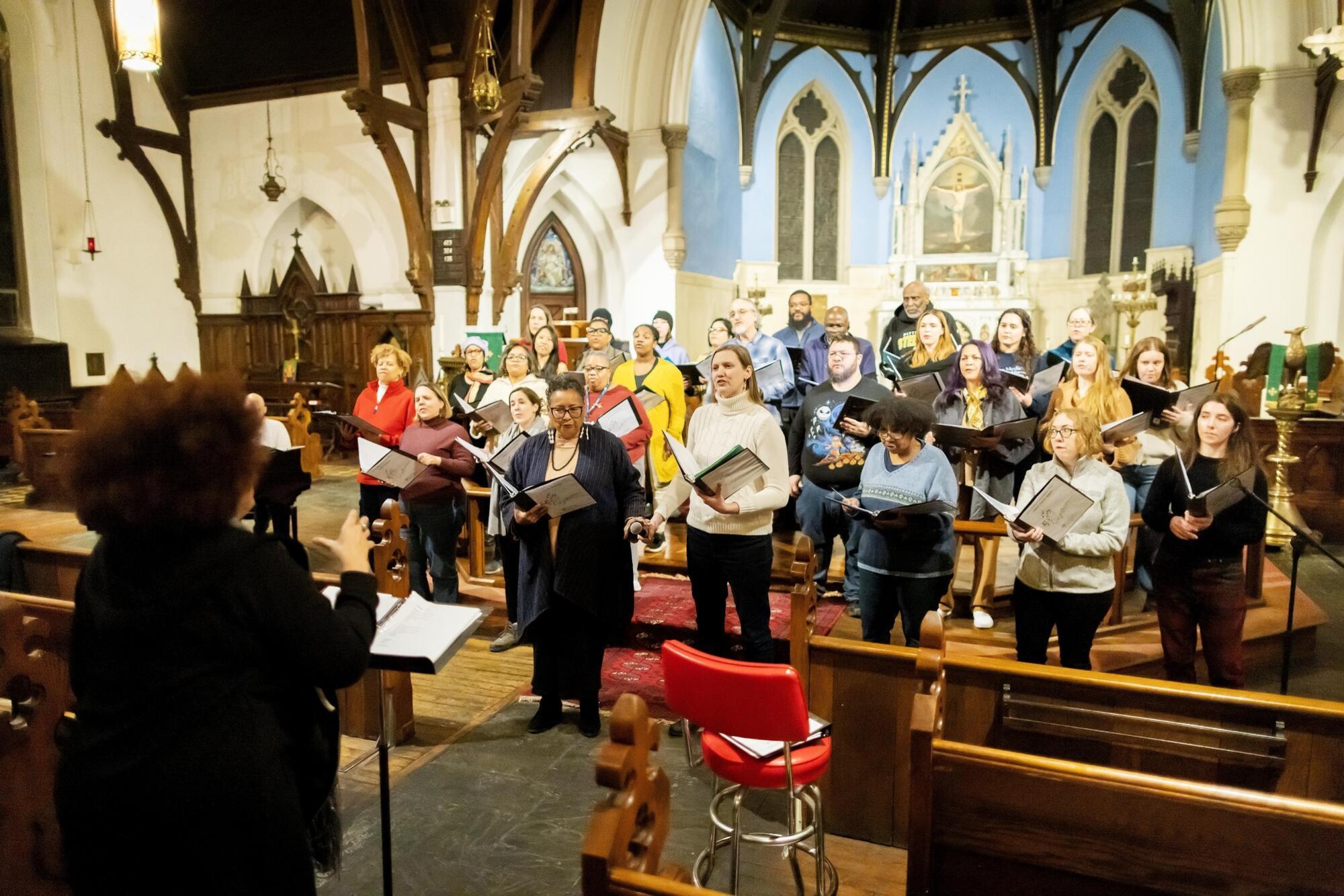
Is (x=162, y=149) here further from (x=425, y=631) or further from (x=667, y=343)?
(x=425, y=631)

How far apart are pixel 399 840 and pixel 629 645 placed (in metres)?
2.00

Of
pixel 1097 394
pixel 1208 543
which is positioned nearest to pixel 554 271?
pixel 1097 394

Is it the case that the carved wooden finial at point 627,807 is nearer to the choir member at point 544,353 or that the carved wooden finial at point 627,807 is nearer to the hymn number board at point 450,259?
the choir member at point 544,353

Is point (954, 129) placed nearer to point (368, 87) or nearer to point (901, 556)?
point (368, 87)

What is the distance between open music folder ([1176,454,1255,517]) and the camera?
300cm

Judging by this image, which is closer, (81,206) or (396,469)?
(396,469)

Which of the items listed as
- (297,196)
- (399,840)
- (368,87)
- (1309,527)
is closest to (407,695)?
(399,840)

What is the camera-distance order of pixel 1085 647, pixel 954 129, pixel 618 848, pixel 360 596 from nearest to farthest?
1. pixel 618 848
2. pixel 360 596
3. pixel 1085 647
4. pixel 954 129

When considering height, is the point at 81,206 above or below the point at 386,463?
above

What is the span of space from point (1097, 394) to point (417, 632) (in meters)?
3.53

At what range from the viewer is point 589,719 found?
3.57 meters

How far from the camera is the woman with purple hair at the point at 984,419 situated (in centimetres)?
446

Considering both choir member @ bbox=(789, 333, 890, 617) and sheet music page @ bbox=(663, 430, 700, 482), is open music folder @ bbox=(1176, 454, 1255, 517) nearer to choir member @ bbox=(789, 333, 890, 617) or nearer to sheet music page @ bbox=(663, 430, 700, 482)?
choir member @ bbox=(789, 333, 890, 617)

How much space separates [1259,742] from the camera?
7.62 ft
